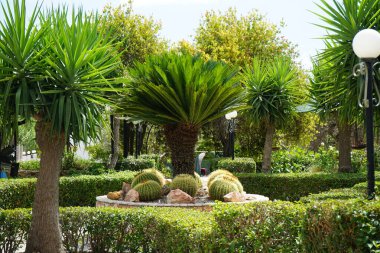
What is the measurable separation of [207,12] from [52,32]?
860 inches

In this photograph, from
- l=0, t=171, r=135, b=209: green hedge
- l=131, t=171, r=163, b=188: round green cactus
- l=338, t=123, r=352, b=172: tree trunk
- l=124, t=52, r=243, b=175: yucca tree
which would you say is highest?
l=124, t=52, r=243, b=175: yucca tree

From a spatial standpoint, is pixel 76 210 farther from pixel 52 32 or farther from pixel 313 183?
pixel 313 183

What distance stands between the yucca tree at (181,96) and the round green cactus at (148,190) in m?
0.95

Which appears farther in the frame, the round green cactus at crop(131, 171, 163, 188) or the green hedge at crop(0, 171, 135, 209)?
the green hedge at crop(0, 171, 135, 209)

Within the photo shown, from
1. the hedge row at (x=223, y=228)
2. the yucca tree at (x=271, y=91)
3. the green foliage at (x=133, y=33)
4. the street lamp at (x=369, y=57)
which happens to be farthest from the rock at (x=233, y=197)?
the green foliage at (x=133, y=33)

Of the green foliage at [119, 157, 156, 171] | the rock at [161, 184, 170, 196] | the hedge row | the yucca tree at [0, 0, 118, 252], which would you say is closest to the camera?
the hedge row

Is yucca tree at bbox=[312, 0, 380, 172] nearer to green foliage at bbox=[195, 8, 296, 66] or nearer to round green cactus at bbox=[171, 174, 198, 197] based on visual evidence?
round green cactus at bbox=[171, 174, 198, 197]

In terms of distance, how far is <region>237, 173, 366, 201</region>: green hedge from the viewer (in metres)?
13.6

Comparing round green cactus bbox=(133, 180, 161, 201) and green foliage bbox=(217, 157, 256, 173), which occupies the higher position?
green foliage bbox=(217, 157, 256, 173)

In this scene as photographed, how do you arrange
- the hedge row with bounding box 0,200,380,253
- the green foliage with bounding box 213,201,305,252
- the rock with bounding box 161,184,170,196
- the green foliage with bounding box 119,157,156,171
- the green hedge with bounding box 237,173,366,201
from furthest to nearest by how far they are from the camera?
the green foliage with bounding box 119,157,156,171 → the green hedge with bounding box 237,173,366,201 → the rock with bounding box 161,184,170,196 → the green foliage with bounding box 213,201,305,252 → the hedge row with bounding box 0,200,380,253

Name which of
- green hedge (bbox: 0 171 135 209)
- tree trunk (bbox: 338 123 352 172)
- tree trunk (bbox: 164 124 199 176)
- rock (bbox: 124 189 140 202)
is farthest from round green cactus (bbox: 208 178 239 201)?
tree trunk (bbox: 338 123 352 172)

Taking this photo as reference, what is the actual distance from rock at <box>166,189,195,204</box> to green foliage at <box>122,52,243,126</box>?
1612mm

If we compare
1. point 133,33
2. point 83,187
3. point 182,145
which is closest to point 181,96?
point 182,145

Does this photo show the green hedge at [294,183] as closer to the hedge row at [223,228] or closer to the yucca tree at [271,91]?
the yucca tree at [271,91]
